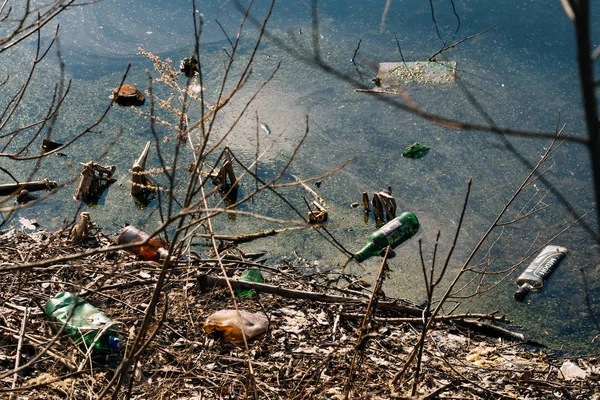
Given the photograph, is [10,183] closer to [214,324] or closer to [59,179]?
[59,179]

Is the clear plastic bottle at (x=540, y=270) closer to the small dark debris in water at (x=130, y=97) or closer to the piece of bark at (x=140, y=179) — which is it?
the piece of bark at (x=140, y=179)

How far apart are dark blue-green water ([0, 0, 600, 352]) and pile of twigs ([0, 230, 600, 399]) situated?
0.47m

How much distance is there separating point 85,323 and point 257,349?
770 mm

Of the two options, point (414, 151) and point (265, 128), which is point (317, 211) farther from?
point (265, 128)

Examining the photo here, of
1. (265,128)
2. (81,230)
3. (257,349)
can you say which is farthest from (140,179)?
(257,349)

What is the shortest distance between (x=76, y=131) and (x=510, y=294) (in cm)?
330

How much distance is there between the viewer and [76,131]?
5.14m

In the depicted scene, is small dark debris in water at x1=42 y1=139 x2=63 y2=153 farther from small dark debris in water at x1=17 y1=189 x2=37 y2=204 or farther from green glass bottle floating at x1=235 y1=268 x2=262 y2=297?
green glass bottle floating at x1=235 y1=268 x2=262 y2=297

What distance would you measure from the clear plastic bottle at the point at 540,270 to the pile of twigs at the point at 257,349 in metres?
0.42

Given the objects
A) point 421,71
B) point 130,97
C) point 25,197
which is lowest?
point 25,197

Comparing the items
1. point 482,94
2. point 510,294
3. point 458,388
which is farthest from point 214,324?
point 482,94

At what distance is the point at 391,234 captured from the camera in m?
4.10

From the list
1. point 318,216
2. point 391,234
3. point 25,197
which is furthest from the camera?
point 25,197

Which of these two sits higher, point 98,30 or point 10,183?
point 98,30
